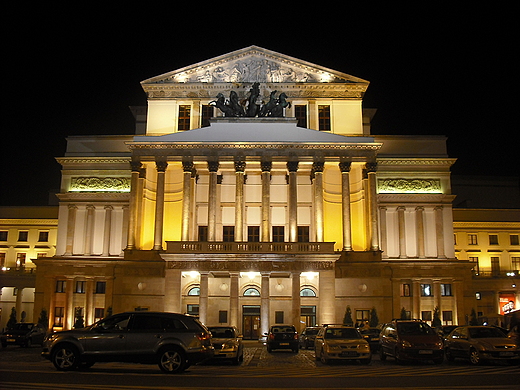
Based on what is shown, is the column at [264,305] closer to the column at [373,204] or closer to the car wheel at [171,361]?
the column at [373,204]

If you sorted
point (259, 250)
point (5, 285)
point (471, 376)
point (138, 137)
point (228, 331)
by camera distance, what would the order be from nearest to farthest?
point (471, 376) < point (228, 331) < point (259, 250) < point (138, 137) < point (5, 285)

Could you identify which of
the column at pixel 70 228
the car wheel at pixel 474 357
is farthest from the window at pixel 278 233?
the car wheel at pixel 474 357

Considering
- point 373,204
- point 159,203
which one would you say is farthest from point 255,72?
point 373,204

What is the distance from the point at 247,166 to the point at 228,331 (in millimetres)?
28871

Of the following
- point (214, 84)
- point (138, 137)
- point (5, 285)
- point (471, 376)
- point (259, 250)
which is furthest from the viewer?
point (5, 285)

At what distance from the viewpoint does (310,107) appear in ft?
191

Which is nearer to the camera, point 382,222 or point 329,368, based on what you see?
point 329,368

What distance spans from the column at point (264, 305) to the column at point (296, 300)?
2078 mm

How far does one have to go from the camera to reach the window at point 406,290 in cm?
5394

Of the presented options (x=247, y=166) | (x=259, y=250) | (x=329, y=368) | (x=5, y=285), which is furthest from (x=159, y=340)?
(x=5, y=285)

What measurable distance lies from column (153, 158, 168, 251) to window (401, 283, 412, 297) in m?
21.8

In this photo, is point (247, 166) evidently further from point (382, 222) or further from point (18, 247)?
point (18, 247)

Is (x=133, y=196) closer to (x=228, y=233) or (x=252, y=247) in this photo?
(x=228, y=233)

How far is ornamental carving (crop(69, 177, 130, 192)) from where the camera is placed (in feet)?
186
